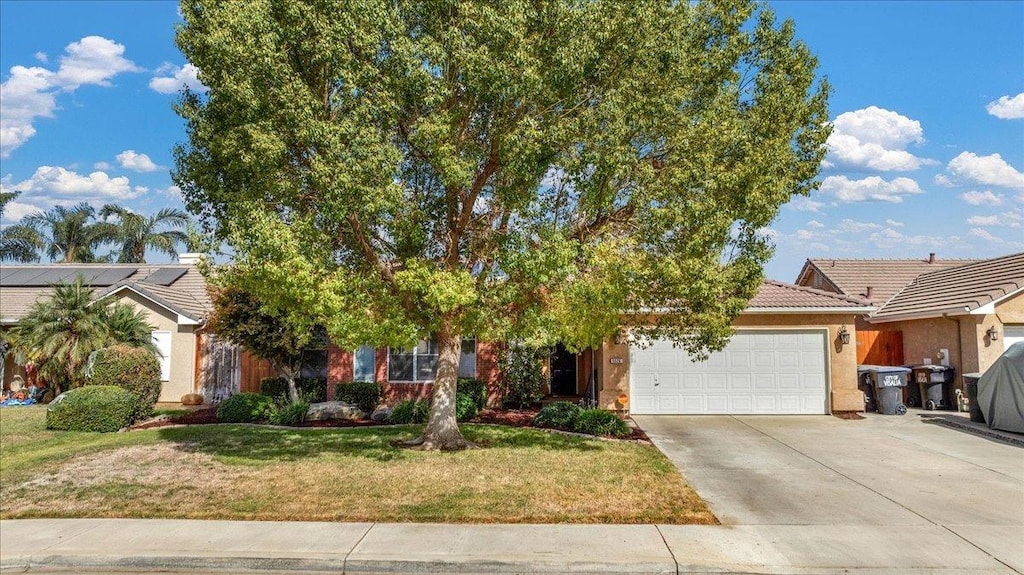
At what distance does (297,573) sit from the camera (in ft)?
19.8

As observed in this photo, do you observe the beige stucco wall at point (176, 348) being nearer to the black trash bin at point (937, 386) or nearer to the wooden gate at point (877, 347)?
the wooden gate at point (877, 347)

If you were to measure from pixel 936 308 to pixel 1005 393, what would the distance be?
4766 millimetres

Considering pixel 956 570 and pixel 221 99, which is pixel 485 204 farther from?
pixel 956 570

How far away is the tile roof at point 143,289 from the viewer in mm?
19569

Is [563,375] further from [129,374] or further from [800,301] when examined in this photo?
[129,374]

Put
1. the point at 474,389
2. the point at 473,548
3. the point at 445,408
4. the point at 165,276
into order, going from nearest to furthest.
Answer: the point at 473,548 < the point at 445,408 < the point at 474,389 < the point at 165,276

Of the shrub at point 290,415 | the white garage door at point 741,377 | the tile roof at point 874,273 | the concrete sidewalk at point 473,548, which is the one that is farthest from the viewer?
the tile roof at point 874,273

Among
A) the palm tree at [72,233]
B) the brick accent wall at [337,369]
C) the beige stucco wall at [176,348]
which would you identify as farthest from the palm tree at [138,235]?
the brick accent wall at [337,369]

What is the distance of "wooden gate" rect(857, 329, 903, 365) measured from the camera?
20.2 m

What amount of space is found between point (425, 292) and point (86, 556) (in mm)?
4803

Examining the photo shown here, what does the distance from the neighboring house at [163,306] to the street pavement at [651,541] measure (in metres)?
12.6

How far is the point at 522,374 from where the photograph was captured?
17.0 meters

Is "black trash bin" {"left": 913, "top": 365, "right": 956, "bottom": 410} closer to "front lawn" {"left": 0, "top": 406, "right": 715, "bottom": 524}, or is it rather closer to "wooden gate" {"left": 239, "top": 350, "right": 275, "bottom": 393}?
"front lawn" {"left": 0, "top": 406, "right": 715, "bottom": 524}

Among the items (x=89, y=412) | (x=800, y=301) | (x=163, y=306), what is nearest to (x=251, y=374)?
(x=163, y=306)
